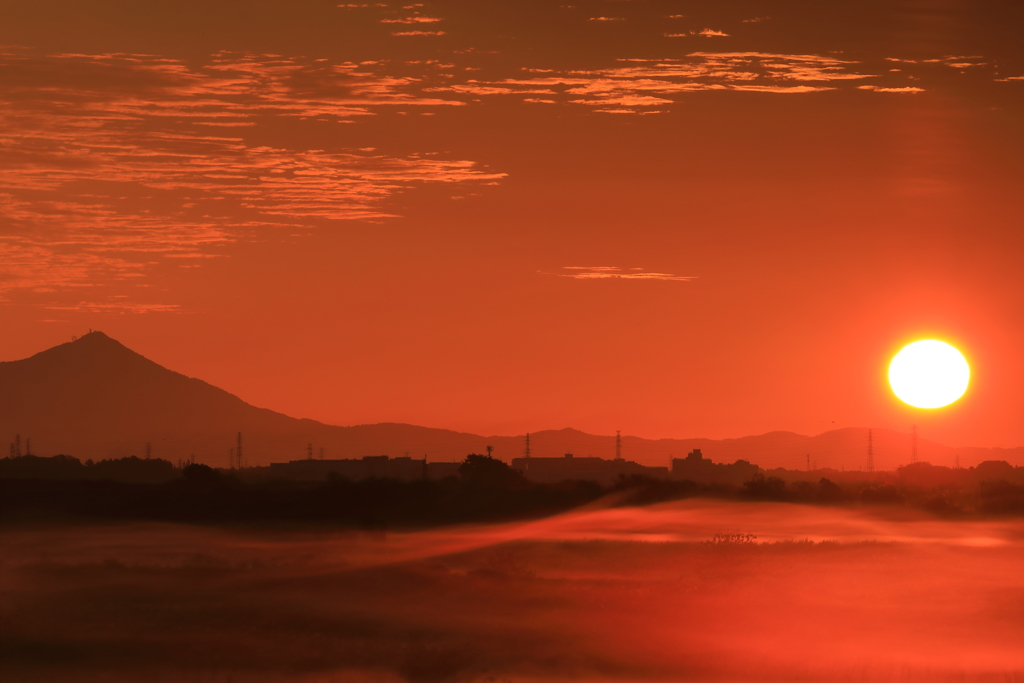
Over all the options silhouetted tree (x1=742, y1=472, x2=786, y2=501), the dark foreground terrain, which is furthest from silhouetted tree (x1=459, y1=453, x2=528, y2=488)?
the dark foreground terrain

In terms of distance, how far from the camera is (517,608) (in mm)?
32500

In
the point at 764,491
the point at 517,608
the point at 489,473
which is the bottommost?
the point at 517,608

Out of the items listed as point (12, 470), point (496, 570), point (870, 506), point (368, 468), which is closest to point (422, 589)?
point (496, 570)

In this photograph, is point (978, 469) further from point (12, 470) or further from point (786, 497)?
point (12, 470)

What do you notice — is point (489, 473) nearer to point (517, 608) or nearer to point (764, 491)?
point (764, 491)

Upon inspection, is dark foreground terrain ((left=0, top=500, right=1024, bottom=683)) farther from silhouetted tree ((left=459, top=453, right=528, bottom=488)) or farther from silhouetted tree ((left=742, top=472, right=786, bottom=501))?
silhouetted tree ((left=459, top=453, right=528, bottom=488))

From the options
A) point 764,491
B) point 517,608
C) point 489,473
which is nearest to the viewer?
point 517,608

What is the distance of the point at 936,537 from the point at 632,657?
1502 inches

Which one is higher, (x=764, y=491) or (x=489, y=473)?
(x=489, y=473)

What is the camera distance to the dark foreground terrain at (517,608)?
23875mm

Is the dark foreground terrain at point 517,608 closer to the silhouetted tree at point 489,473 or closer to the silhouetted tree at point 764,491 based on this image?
the silhouetted tree at point 764,491

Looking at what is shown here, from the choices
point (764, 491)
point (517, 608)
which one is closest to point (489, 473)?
point (764, 491)

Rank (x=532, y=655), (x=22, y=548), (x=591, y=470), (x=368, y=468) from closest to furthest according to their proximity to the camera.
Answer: (x=532, y=655) < (x=22, y=548) < (x=368, y=468) < (x=591, y=470)

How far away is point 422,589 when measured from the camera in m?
35.9
